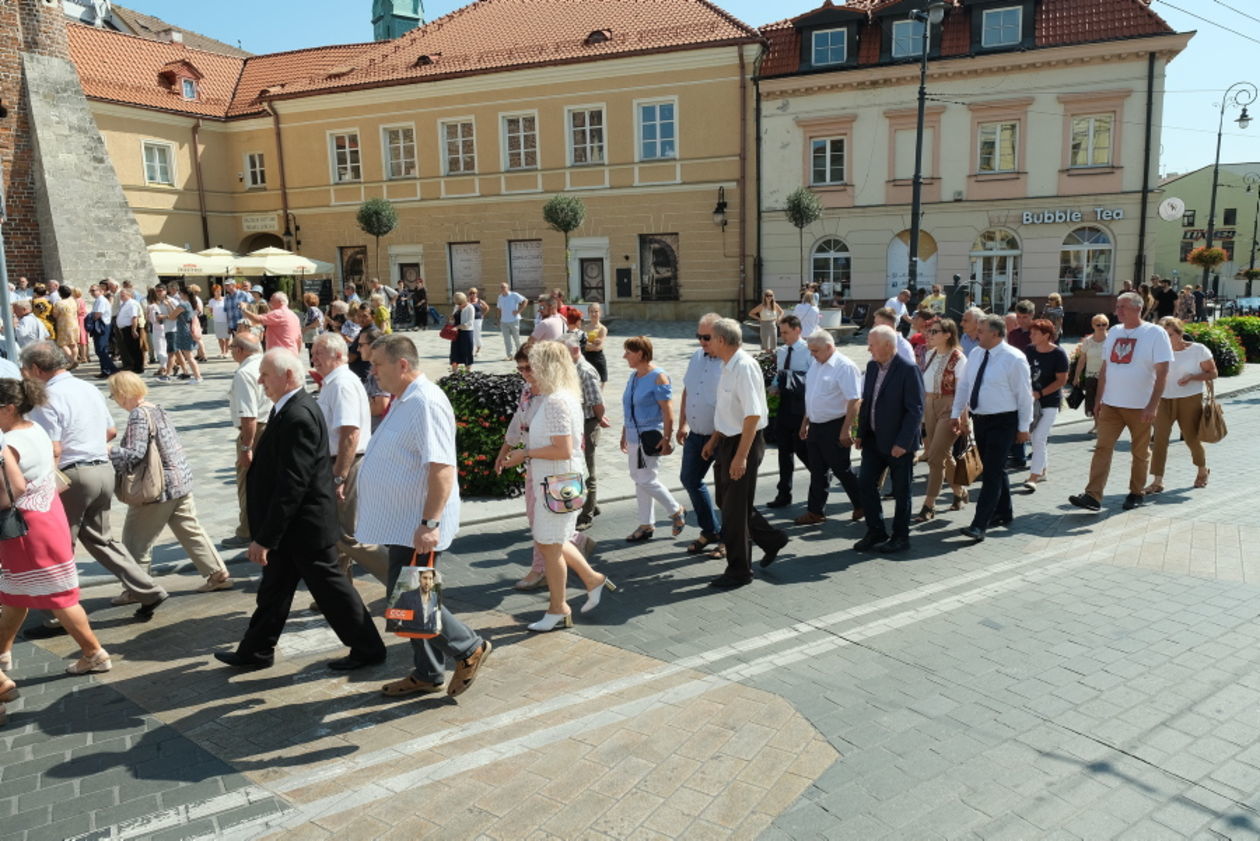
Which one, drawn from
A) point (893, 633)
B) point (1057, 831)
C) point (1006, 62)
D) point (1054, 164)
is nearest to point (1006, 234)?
point (1054, 164)

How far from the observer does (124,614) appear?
611cm

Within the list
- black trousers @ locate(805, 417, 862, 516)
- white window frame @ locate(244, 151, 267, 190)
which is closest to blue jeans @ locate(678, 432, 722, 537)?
black trousers @ locate(805, 417, 862, 516)

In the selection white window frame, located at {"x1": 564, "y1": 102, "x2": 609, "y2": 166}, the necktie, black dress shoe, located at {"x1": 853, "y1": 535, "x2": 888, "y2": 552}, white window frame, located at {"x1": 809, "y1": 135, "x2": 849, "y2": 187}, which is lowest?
black dress shoe, located at {"x1": 853, "y1": 535, "x2": 888, "y2": 552}

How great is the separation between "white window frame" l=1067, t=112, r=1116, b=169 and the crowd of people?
20254 millimetres

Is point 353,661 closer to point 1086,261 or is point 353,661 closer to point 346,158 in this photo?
point 1086,261

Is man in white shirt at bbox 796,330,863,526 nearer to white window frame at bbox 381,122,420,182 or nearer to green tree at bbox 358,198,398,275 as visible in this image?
green tree at bbox 358,198,398,275

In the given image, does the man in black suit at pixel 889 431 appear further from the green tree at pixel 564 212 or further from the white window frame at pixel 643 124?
the white window frame at pixel 643 124

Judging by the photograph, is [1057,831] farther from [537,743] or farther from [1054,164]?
[1054,164]

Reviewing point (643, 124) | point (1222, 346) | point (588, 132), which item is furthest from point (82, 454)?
point (588, 132)

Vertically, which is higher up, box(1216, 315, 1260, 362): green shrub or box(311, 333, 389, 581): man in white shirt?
box(311, 333, 389, 581): man in white shirt

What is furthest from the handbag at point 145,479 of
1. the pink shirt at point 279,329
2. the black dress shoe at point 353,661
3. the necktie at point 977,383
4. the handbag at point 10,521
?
the necktie at point 977,383

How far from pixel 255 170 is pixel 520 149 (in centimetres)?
1123

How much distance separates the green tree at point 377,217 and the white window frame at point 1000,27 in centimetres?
1967

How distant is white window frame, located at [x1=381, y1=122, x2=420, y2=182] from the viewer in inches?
1266
